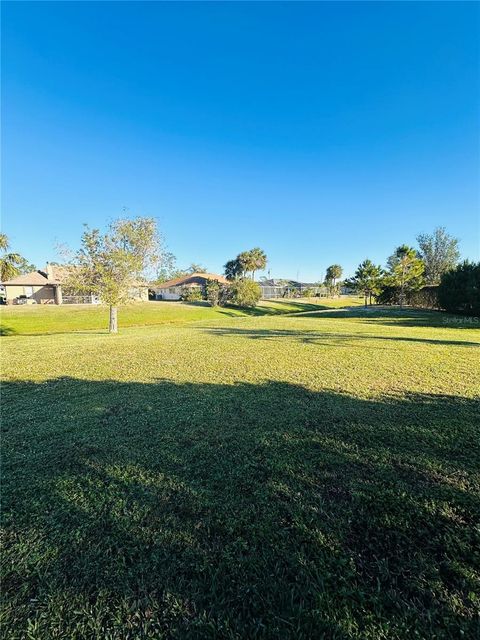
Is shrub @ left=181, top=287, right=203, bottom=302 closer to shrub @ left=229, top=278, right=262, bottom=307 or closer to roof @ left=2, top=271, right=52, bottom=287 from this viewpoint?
shrub @ left=229, top=278, right=262, bottom=307

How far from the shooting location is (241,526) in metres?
2.00

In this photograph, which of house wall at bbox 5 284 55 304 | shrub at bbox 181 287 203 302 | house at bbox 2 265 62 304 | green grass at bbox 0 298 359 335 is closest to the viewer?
green grass at bbox 0 298 359 335

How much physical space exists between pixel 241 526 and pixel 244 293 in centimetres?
3970

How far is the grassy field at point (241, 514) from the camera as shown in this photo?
1.45 metres

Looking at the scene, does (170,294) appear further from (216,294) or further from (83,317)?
(83,317)

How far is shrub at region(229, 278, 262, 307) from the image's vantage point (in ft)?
136

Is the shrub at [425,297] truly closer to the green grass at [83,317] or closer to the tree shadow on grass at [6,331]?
the green grass at [83,317]

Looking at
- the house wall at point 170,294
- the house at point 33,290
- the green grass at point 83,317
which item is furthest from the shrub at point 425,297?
the house at point 33,290

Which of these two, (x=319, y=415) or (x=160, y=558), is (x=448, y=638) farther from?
(x=319, y=415)

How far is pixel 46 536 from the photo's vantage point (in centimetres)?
191

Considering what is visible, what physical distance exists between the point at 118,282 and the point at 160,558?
14323 mm

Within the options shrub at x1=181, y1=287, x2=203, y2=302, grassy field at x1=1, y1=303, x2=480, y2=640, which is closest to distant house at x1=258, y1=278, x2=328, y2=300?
shrub at x1=181, y1=287, x2=203, y2=302

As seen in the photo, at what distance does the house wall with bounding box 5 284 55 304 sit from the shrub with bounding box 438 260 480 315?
45850 mm

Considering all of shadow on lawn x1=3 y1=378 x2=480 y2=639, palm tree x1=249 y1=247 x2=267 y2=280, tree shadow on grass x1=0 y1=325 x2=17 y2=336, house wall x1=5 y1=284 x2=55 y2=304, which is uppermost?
palm tree x1=249 y1=247 x2=267 y2=280
